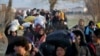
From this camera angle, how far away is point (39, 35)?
22.5ft

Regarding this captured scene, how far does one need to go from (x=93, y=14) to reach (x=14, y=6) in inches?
138

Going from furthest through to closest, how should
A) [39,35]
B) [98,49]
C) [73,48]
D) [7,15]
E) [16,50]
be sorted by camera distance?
1. [7,15]
2. [39,35]
3. [98,49]
4. [73,48]
5. [16,50]

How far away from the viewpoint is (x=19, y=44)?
4.31 meters

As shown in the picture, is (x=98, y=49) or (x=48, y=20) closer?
(x=98, y=49)

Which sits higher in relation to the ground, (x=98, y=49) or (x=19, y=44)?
(x=19, y=44)

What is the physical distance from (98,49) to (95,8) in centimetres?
1104

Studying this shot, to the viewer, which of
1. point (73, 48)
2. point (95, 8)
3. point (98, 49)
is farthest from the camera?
point (95, 8)

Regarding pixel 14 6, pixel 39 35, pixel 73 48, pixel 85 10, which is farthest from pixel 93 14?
pixel 73 48

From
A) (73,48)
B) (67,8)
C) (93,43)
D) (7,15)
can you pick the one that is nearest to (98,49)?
(93,43)

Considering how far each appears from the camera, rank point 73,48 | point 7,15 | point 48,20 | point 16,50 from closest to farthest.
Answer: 1. point 16,50
2. point 73,48
3. point 48,20
4. point 7,15

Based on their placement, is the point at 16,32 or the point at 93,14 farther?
the point at 93,14

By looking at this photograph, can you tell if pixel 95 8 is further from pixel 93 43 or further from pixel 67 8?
pixel 93 43

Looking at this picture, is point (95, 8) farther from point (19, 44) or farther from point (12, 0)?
point (19, 44)

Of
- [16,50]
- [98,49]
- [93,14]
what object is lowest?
[93,14]
